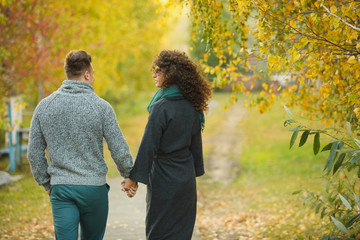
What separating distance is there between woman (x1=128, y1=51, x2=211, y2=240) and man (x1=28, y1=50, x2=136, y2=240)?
0.36 meters

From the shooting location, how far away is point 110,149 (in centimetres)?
341

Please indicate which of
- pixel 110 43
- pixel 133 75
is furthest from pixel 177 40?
pixel 110 43

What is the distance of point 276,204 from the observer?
27.3 feet

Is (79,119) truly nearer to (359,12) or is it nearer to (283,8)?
(359,12)

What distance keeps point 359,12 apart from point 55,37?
810 centimetres

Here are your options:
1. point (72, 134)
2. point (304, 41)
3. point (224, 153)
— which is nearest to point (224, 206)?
point (304, 41)

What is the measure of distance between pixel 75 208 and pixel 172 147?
877 millimetres

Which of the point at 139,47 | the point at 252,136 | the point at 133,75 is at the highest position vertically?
the point at 139,47

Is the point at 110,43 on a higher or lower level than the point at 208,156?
higher

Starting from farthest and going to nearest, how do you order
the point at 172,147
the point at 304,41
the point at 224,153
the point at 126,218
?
the point at 224,153 < the point at 126,218 < the point at 304,41 < the point at 172,147

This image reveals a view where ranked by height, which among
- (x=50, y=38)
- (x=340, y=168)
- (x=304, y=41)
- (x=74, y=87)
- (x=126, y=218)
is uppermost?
(x=304, y=41)

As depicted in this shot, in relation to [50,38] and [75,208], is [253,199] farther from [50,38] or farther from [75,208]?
[75,208]

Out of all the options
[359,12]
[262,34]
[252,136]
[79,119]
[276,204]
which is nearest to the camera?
[79,119]

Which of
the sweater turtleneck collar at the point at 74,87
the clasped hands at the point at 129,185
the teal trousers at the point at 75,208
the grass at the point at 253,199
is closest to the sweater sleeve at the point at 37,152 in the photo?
the teal trousers at the point at 75,208
